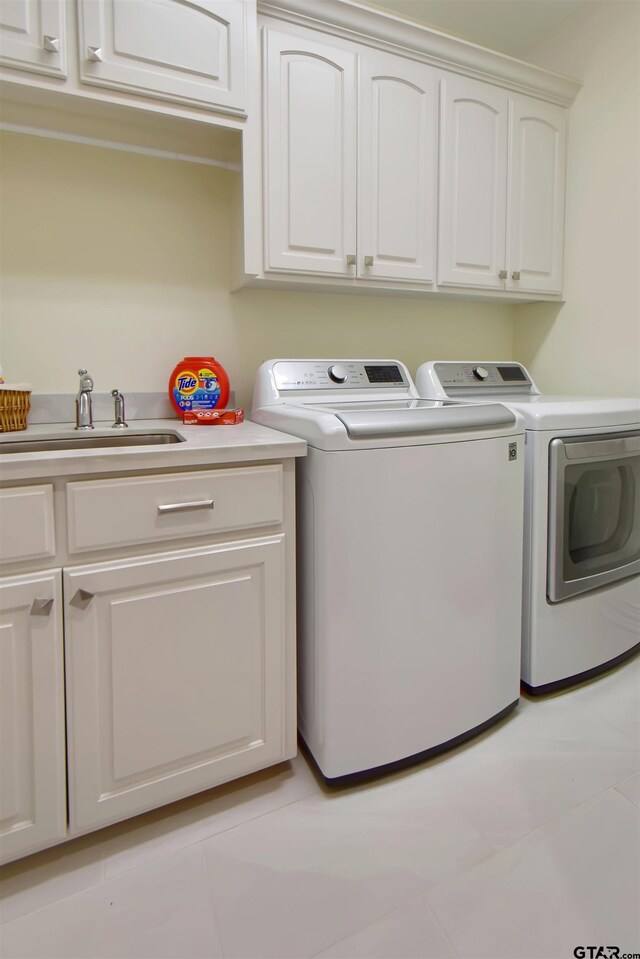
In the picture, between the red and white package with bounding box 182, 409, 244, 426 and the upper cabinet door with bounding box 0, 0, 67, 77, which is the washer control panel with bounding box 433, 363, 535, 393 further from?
the upper cabinet door with bounding box 0, 0, 67, 77

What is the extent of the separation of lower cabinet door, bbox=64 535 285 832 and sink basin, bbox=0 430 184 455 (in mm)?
420

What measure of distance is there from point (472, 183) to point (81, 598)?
1.99m

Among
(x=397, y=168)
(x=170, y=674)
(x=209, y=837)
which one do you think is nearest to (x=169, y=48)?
(x=397, y=168)

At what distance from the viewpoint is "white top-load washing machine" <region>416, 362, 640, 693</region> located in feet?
5.18

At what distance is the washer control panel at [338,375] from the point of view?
179 cm

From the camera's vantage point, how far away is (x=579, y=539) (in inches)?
66.4

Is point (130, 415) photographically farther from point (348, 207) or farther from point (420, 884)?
point (420, 884)

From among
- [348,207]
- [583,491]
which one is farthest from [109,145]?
[583,491]

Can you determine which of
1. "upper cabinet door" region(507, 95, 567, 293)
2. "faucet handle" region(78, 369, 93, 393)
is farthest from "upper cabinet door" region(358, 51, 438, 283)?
"faucet handle" region(78, 369, 93, 393)

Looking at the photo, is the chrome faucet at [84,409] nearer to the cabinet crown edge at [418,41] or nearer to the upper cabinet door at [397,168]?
the upper cabinet door at [397,168]

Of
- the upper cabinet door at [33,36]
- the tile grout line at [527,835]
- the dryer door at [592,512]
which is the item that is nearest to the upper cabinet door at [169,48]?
the upper cabinet door at [33,36]

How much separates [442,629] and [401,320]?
1428 mm

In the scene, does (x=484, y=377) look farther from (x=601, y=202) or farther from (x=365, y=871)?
(x=365, y=871)

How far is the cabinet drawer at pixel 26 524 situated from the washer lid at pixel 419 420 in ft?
2.13
